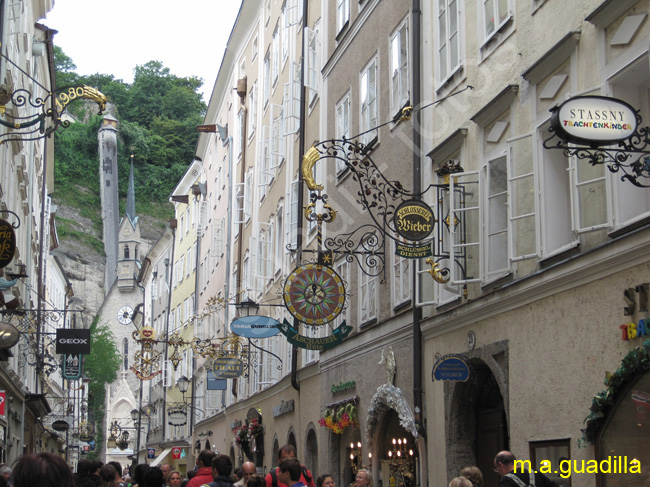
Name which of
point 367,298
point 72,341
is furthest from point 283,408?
point 367,298

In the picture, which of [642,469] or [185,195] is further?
[185,195]

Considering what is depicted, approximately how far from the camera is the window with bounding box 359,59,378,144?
18953 mm

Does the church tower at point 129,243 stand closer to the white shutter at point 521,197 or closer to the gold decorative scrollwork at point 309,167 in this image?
the gold decorative scrollwork at point 309,167

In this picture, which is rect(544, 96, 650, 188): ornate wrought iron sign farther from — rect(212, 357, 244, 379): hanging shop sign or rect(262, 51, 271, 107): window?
rect(262, 51, 271, 107): window

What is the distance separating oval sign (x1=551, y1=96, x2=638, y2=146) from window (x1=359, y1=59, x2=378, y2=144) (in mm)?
10741

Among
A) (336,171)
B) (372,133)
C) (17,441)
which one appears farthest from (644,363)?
(17,441)

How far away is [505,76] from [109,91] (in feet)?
442

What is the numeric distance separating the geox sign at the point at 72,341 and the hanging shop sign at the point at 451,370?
16916 mm

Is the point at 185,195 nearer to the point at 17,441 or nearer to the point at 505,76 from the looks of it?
the point at 17,441

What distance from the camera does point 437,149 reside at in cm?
1466

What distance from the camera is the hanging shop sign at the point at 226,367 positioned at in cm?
2631

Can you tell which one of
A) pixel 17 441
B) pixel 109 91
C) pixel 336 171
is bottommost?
pixel 17 441

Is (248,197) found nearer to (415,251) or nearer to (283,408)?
(283,408)

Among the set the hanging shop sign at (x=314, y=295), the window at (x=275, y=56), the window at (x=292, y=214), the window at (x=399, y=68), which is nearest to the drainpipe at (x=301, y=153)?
the window at (x=292, y=214)
